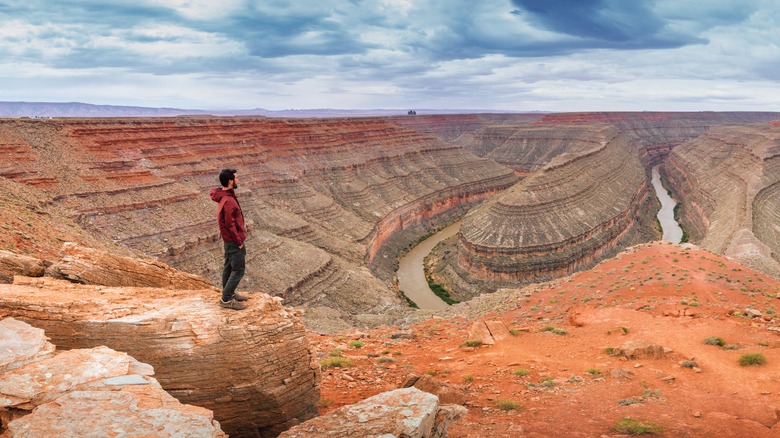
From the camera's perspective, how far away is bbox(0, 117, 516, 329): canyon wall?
3512 cm

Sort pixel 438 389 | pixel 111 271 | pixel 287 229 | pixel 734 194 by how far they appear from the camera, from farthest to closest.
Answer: pixel 734 194 < pixel 287 229 < pixel 111 271 < pixel 438 389

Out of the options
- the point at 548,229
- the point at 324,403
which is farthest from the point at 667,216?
the point at 324,403

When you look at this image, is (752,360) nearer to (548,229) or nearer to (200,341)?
(200,341)

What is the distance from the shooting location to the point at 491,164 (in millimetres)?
105312

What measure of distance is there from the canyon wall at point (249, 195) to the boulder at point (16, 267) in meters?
9.76

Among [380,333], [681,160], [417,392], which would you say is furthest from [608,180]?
[417,392]

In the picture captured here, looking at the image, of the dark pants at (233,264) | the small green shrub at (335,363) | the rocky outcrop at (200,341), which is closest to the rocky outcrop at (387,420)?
the rocky outcrop at (200,341)

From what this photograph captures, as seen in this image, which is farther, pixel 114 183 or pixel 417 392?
pixel 114 183

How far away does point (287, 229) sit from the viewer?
46594 mm

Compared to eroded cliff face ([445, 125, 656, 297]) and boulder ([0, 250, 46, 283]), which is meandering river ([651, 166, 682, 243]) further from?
boulder ([0, 250, 46, 283])

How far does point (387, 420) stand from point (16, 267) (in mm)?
8803

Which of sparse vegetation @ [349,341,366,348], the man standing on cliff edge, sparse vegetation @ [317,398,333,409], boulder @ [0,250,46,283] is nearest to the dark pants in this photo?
the man standing on cliff edge

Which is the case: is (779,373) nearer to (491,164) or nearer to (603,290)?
(603,290)

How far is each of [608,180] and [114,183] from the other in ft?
236
